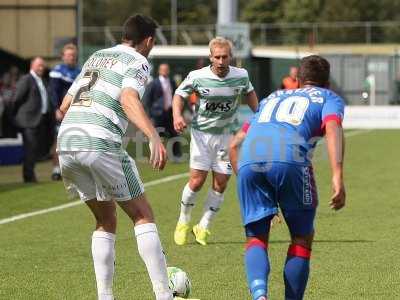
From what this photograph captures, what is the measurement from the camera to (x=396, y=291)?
8266 mm

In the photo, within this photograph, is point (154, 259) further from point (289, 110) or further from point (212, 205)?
point (212, 205)

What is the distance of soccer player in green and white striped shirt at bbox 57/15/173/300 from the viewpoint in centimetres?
732

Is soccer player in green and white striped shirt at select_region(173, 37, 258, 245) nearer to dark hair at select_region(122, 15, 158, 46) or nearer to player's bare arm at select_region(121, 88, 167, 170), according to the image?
dark hair at select_region(122, 15, 158, 46)

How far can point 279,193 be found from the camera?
23.5ft

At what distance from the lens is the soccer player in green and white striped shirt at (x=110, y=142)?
732cm

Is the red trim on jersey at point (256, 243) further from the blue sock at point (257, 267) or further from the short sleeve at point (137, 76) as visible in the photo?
the short sleeve at point (137, 76)

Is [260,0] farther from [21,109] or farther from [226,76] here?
[226,76]

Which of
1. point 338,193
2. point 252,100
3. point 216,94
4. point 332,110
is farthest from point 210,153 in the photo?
point 338,193

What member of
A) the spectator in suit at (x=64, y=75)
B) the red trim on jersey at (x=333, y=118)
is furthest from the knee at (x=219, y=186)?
the spectator in suit at (x=64, y=75)

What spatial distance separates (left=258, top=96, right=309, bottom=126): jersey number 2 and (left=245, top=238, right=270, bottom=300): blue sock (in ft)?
2.63

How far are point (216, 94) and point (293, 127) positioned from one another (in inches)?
165

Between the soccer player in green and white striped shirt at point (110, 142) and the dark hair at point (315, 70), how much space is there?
3.41 feet

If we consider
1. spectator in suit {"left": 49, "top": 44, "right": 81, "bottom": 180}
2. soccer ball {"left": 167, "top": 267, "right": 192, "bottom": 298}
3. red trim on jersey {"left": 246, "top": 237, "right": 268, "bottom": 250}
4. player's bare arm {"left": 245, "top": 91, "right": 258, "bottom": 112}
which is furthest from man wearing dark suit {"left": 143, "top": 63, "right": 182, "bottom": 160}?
red trim on jersey {"left": 246, "top": 237, "right": 268, "bottom": 250}

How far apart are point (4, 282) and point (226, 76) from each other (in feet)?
11.3
